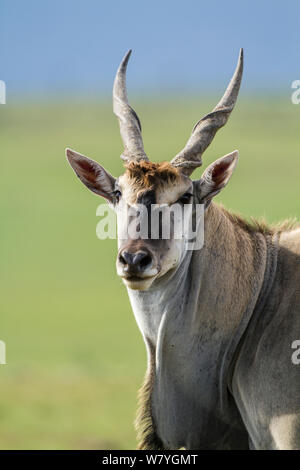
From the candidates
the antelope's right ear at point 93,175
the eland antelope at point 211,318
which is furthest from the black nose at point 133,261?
the antelope's right ear at point 93,175

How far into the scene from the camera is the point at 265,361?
22.1ft

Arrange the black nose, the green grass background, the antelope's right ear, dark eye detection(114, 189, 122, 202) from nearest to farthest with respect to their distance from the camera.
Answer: the black nose, dark eye detection(114, 189, 122, 202), the antelope's right ear, the green grass background

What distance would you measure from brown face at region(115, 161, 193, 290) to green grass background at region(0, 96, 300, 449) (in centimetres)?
135

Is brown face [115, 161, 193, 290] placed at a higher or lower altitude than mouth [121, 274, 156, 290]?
higher

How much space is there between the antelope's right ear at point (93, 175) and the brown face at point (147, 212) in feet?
0.42

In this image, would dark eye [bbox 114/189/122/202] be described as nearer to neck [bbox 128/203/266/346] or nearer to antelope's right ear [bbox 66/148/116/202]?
antelope's right ear [bbox 66/148/116/202]

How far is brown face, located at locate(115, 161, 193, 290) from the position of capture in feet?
20.3

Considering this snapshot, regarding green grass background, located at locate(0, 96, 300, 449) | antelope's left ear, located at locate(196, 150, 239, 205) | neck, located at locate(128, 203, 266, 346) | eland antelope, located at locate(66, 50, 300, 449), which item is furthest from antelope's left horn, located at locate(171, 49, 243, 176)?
green grass background, located at locate(0, 96, 300, 449)

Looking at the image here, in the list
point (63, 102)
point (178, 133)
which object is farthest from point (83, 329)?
point (63, 102)

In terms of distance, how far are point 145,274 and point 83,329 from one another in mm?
25796

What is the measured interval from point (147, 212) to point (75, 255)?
128ft

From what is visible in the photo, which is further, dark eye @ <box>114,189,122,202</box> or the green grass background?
the green grass background

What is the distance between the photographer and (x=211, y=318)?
6922 millimetres
